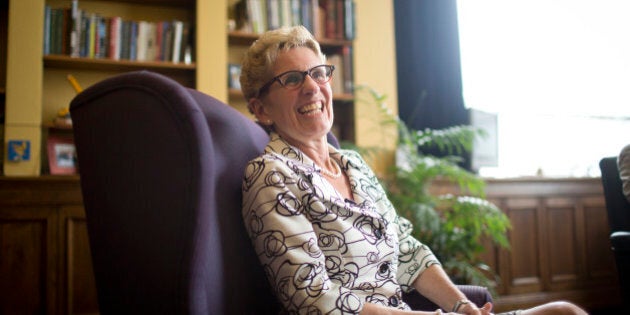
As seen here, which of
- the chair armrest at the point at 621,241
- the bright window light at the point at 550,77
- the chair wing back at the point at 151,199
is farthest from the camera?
the bright window light at the point at 550,77

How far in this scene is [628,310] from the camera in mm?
1666

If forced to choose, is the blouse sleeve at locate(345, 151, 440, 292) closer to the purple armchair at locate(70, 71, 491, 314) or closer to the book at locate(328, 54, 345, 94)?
the purple armchair at locate(70, 71, 491, 314)

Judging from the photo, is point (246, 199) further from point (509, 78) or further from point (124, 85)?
point (509, 78)

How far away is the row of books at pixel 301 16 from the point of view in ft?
10.9

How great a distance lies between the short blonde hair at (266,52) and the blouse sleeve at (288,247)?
268mm

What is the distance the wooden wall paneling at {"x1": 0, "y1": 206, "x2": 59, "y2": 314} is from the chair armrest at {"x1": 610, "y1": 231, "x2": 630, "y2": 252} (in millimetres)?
2522

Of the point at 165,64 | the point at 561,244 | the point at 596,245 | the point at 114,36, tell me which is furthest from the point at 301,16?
the point at 596,245

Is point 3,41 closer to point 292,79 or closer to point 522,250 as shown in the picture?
point 292,79

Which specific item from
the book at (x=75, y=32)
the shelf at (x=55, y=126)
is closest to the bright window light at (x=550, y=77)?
the book at (x=75, y=32)

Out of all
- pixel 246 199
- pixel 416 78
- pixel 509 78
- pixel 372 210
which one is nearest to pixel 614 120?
pixel 509 78

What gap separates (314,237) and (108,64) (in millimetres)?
2584

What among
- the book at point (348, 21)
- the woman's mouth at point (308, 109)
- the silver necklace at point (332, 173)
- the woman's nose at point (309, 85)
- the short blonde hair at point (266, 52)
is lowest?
the silver necklace at point (332, 173)

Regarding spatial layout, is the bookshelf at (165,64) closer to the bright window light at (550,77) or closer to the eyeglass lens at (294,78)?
the bright window light at (550,77)

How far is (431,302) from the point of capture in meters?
1.32
